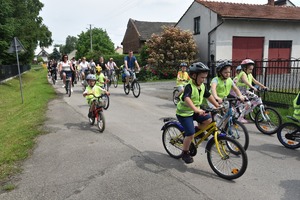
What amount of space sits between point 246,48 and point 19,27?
62.8 feet

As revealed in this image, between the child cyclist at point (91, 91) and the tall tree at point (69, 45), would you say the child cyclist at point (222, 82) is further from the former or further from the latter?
the tall tree at point (69, 45)

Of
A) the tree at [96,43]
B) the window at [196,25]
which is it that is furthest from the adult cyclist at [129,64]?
the tree at [96,43]

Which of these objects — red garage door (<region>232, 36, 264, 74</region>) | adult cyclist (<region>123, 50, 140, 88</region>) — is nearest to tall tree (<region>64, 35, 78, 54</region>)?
red garage door (<region>232, 36, 264, 74</region>)

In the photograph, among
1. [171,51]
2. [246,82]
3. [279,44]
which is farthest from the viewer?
[279,44]

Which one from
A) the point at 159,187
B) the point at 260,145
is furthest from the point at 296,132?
→ the point at 159,187

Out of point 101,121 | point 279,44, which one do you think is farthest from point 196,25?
point 101,121

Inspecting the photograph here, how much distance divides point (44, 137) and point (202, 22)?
1981 cm

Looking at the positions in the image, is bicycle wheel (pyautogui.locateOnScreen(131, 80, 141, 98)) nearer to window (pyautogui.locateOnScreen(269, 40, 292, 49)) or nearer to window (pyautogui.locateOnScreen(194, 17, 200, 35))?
window (pyautogui.locateOnScreen(194, 17, 200, 35))

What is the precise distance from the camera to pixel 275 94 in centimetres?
1043

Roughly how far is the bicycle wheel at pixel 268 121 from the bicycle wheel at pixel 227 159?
2694 mm

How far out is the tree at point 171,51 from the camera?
22.4m

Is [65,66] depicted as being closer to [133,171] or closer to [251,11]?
[133,171]

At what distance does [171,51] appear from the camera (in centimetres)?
2256

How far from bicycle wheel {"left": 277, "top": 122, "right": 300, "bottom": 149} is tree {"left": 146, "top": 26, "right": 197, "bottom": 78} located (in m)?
16.9
